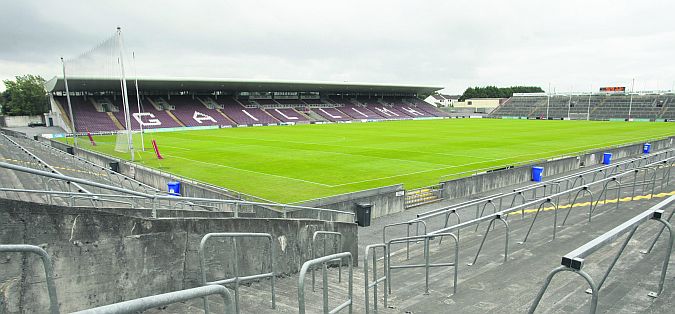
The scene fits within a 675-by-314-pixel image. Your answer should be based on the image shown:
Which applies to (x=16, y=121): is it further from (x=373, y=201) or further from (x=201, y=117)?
(x=373, y=201)

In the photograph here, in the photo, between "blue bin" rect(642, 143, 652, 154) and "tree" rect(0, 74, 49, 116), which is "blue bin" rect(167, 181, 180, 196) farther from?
"tree" rect(0, 74, 49, 116)

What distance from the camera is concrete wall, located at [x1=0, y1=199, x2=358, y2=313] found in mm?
4547

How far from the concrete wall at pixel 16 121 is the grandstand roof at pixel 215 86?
47.7ft

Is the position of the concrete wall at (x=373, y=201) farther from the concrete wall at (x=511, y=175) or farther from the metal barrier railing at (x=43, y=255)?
the metal barrier railing at (x=43, y=255)

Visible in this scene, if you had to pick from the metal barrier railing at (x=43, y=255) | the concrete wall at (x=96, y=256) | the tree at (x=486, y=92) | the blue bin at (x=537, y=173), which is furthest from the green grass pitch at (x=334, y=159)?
the tree at (x=486, y=92)

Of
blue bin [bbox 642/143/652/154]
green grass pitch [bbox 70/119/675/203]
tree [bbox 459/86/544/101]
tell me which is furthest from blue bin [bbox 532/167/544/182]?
tree [bbox 459/86/544/101]

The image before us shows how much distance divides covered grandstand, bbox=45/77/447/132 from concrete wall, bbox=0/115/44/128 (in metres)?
14.5

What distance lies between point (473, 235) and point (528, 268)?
315cm

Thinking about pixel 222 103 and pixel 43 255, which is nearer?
pixel 43 255

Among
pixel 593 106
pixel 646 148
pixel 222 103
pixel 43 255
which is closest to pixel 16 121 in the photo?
pixel 222 103

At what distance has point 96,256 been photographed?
532cm

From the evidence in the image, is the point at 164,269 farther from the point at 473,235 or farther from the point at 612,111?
the point at 612,111

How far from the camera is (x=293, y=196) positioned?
2033cm

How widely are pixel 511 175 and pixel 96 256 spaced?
21834mm
